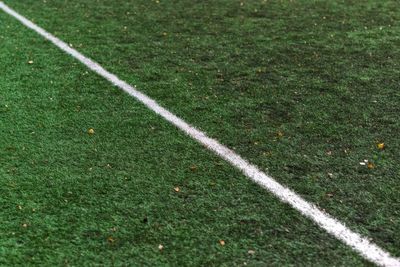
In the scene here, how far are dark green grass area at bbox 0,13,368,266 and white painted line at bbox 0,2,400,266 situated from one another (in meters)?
0.06

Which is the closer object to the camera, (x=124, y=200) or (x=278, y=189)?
(x=124, y=200)

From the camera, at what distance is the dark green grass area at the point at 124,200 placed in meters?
2.87

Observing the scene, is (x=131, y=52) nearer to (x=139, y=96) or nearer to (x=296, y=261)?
(x=139, y=96)

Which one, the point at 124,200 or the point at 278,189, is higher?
the point at 278,189

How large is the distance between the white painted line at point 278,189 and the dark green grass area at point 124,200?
0.06 m

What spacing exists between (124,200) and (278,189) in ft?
3.07

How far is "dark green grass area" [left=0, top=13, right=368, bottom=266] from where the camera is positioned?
287 cm

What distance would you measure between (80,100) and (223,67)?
4.92ft

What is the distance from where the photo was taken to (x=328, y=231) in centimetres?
304

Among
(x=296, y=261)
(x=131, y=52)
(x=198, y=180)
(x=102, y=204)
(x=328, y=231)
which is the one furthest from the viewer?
(x=131, y=52)

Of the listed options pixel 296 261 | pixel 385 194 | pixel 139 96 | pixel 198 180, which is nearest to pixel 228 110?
pixel 139 96

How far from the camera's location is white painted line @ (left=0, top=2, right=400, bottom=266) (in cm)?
287

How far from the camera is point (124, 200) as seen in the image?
332 centimetres

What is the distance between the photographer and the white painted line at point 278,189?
287 centimetres
